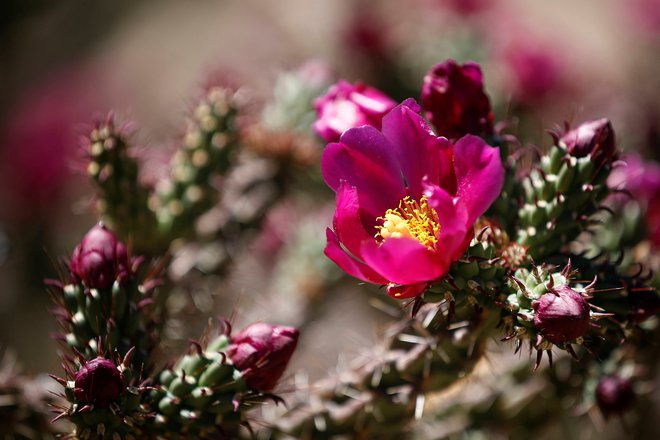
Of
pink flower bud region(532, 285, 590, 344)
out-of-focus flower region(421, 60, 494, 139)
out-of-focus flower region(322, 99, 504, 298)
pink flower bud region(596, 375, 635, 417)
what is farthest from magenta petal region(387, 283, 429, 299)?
pink flower bud region(596, 375, 635, 417)

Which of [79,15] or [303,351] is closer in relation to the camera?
[303,351]

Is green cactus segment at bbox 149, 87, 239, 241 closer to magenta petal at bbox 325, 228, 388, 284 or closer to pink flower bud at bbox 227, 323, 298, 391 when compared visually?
pink flower bud at bbox 227, 323, 298, 391

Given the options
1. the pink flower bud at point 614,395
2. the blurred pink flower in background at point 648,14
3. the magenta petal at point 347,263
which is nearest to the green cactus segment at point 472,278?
the magenta petal at point 347,263

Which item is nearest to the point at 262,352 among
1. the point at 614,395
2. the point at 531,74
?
the point at 614,395

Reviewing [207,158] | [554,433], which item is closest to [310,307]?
[207,158]

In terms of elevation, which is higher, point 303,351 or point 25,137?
point 25,137

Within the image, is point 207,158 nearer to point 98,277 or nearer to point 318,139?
point 318,139

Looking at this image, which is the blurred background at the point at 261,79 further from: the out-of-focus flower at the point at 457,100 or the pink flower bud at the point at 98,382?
the pink flower bud at the point at 98,382
